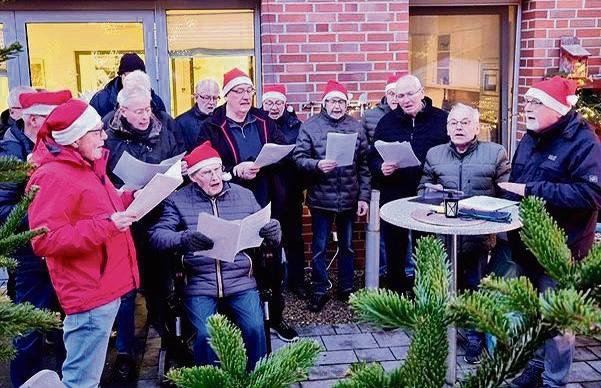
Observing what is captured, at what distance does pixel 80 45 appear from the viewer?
5.79m

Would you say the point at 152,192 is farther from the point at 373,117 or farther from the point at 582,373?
the point at 582,373

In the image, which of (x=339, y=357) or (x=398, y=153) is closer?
(x=339, y=357)

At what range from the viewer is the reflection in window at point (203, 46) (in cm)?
584

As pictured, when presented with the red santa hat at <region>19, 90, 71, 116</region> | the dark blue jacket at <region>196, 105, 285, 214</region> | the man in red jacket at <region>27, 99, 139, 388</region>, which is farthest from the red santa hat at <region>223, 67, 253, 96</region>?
the man in red jacket at <region>27, 99, 139, 388</region>

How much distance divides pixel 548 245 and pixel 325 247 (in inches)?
172

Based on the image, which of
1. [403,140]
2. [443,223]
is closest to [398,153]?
[403,140]

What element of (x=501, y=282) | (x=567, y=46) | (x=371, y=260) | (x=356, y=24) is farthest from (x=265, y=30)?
(x=501, y=282)

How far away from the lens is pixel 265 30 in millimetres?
5586

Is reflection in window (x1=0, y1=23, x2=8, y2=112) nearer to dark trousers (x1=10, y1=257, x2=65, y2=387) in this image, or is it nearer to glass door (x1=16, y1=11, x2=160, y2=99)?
glass door (x1=16, y1=11, x2=160, y2=99)

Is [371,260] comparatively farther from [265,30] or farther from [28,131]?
[28,131]

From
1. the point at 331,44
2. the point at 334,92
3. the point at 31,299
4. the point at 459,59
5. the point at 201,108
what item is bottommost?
the point at 31,299

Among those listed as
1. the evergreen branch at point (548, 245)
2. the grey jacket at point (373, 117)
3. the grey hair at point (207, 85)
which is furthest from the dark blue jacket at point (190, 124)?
the evergreen branch at point (548, 245)

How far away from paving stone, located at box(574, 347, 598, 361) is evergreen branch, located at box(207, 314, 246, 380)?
3.80 metres

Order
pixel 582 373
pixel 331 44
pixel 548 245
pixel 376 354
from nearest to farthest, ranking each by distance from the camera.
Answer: pixel 548 245 < pixel 582 373 < pixel 376 354 < pixel 331 44
